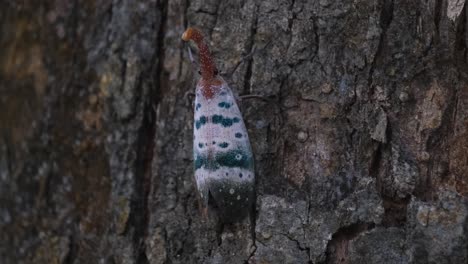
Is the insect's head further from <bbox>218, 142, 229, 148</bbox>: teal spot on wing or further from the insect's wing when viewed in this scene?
<bbox>218, 142, 229, 148</bbox>: teal spot on wing

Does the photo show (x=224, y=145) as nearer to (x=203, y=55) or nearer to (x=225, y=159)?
(x=225, y=159)

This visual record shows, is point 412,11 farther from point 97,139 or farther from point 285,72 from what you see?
point 97,139

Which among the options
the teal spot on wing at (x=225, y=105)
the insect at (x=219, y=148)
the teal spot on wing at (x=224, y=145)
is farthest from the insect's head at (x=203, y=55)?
the teal spot on wing at (x=224, y=145)

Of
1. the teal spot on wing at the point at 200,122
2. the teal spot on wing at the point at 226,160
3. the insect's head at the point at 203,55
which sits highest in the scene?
the insect's head at the point at 203,55

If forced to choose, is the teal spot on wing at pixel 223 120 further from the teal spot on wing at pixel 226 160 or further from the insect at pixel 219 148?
the teal spot on wing at pixel 226 160

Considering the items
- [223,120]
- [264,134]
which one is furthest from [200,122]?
[264,134]

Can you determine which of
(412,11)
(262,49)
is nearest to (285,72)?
(262,49)
